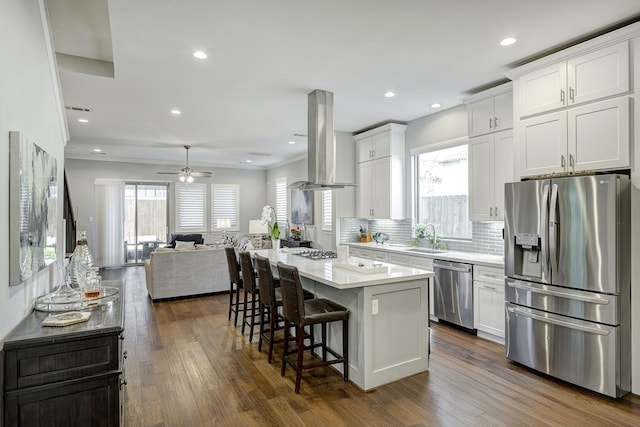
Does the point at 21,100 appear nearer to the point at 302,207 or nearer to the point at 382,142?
the point at 382,142

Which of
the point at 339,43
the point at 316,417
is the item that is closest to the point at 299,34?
the point at 339,43

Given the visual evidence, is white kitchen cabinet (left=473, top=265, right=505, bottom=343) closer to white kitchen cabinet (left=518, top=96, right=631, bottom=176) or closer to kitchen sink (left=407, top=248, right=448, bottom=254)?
kitchen sink (left=407, top=248, right=448, bottom=254)

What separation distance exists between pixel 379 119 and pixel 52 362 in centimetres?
509

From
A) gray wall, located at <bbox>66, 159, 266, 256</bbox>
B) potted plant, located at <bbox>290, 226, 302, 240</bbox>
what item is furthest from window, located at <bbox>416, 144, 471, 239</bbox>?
gray wall, located at <bbox>66, 159, 266, 256</bbox>

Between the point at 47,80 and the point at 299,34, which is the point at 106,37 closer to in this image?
the point at 47,80

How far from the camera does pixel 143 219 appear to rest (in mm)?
9602

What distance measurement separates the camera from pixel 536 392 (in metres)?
2.88

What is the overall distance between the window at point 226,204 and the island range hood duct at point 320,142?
6.54m

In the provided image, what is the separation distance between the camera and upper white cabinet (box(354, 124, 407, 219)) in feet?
18.9

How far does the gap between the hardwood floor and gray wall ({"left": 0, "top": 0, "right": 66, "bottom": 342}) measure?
1.22m

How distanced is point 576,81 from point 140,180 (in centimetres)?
952

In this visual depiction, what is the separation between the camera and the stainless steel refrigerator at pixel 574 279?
9.04ft

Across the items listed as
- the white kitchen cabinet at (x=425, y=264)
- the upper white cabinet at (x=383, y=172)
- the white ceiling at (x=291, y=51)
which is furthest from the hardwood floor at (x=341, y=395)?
the white ceiling at (x=291, y=51)

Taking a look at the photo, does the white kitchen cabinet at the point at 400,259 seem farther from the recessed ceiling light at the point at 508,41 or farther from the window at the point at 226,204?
the window at the point at 226,204
